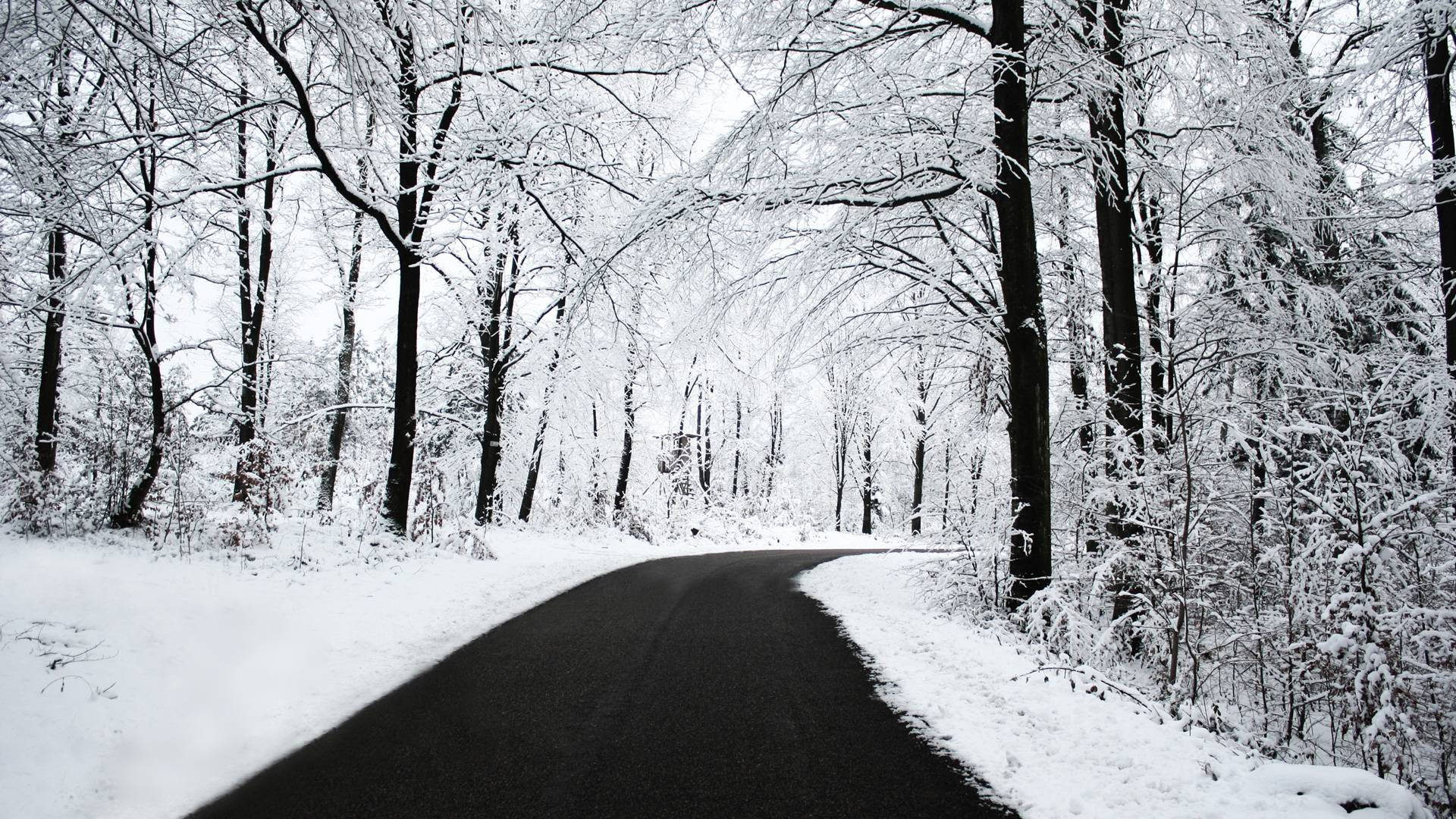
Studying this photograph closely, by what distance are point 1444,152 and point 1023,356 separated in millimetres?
5124

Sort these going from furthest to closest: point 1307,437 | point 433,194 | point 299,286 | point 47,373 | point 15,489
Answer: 1. point 299,286
2. point 433,194
3. point 47,373
4. point 15,489
5. point 1307,437

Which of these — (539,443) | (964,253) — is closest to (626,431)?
(539,443)

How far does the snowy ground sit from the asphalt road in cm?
33

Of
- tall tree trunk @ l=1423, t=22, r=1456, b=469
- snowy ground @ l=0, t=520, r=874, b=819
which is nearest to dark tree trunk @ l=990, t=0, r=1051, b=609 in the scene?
tall tree trunk @ l=1423, t=22, r=1456, b=469

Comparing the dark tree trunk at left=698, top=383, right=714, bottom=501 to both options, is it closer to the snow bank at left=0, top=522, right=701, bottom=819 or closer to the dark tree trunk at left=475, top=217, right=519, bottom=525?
the dark tree trunk at left=475, top=217, right=519, bottom=525

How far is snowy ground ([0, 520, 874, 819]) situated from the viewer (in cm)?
310

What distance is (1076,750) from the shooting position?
3.35 meters

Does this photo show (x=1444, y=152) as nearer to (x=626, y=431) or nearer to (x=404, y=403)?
(x=404, y=403)

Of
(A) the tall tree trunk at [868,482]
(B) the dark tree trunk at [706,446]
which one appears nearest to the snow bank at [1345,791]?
(B) the dark tree trunk at [706,446]

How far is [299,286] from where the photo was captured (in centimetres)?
1803

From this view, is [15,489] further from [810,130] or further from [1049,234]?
[1049,234]

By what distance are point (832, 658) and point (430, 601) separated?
170 inches

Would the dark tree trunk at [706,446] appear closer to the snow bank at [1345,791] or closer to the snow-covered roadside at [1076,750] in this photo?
the snow-covered roadside at [1076,750]

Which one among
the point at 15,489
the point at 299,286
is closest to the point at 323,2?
the point at 15,489
